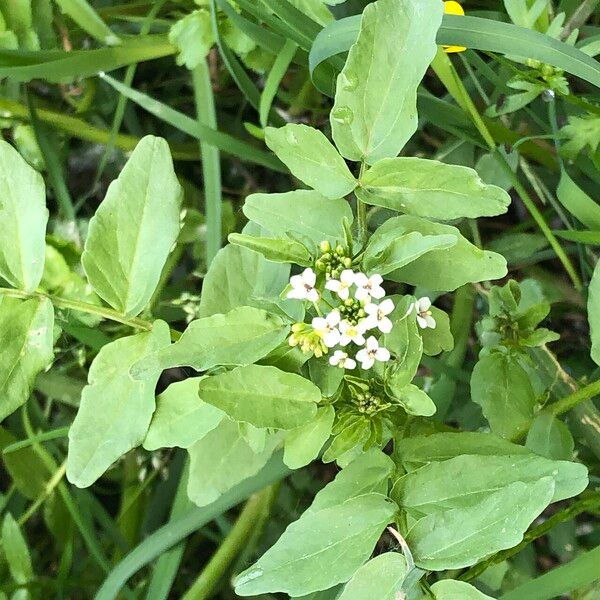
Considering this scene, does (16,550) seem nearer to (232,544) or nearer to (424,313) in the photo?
(232,544)

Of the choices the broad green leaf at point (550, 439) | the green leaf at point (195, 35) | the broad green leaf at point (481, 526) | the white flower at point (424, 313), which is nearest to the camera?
the broad green leaf at point (481, 526)

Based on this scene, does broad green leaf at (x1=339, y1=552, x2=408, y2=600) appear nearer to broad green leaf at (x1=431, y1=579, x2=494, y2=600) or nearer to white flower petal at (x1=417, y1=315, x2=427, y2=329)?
broad green leaf at (x1=431, y1=579, x2=494, y2=600)

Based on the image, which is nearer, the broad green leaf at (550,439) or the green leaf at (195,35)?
the broad green leaf at (550,439)

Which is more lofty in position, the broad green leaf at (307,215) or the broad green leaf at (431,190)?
the broad green leaf at (431,190)

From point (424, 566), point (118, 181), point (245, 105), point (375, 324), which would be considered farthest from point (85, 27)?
point (424, 566)

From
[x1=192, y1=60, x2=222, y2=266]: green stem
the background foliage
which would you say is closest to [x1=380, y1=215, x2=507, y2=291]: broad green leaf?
the background foliage

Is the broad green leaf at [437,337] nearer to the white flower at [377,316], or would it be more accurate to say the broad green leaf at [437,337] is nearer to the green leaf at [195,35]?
the white flower at [377,316]

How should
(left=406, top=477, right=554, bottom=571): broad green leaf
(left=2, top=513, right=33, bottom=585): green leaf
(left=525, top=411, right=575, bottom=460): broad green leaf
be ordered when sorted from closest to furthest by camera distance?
(left=406, top=477, right=554, bottom=571): broad green leaf, (left=525, top=411, right=575, bottom=460): broad green leaf, (left=2, top=513, right=33, bottom=585): green leaf

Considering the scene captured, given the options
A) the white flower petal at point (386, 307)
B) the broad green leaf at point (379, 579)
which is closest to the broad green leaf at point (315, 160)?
the white flower petal at point (386, 307)
